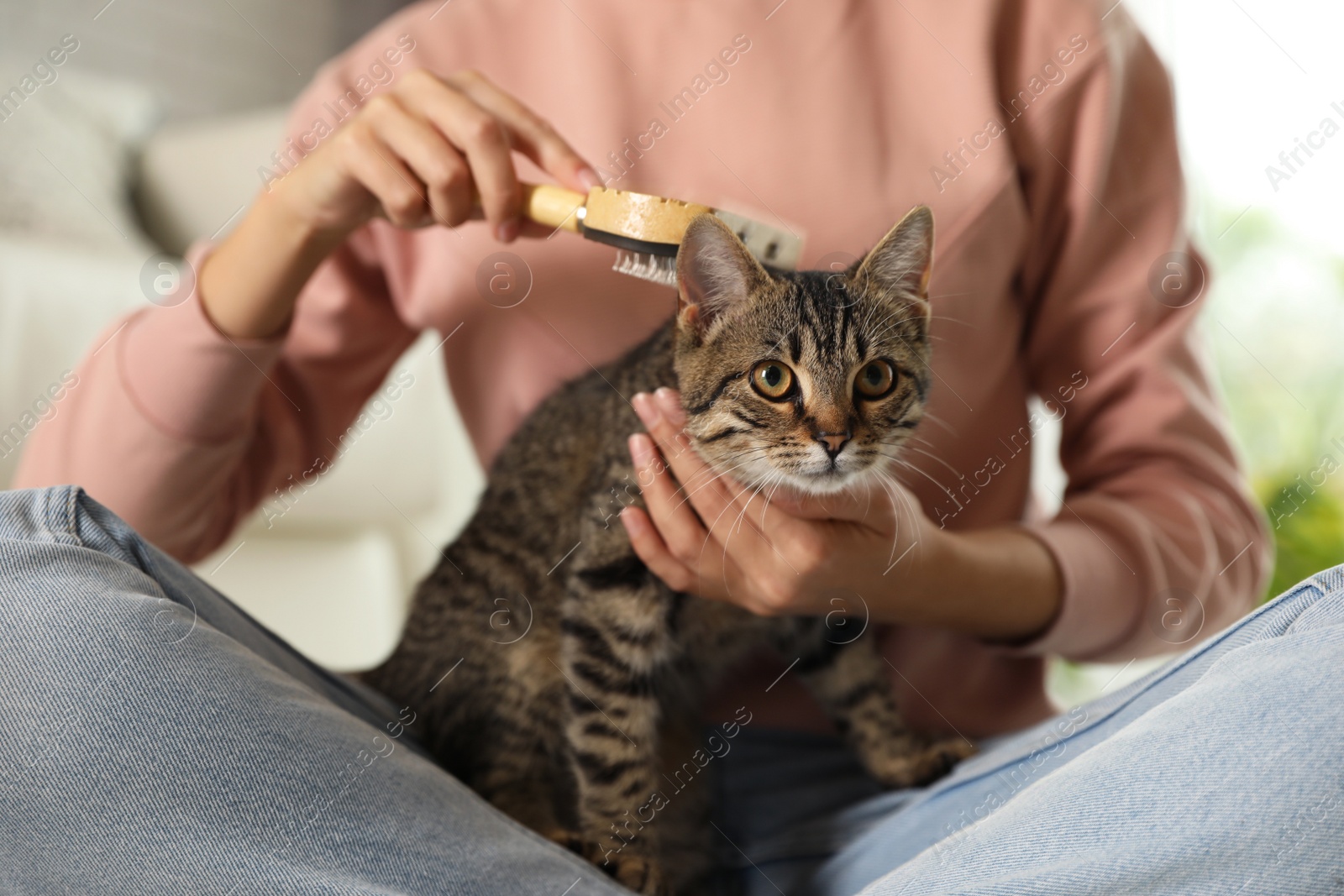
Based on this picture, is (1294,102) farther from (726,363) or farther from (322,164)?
(322,164)

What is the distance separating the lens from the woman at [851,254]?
1167mm

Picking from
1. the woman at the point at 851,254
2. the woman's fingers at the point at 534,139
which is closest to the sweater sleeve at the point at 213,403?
the woman at the point at 851,254

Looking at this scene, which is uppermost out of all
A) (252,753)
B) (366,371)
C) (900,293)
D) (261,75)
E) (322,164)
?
(261,75)

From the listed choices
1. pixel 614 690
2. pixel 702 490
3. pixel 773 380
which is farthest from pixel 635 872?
pixel 773 380

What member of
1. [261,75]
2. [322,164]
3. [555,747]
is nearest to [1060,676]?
[555,747]

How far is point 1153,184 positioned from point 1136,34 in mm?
219

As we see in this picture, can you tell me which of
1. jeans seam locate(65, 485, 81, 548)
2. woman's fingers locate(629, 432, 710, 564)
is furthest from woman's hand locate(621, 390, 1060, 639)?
jeans seam locate(65, 485, 81, 548)

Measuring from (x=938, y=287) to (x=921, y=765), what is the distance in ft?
1.94

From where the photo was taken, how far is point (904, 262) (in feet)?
3.32

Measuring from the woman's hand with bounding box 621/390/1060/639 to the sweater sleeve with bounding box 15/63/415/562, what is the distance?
60cm

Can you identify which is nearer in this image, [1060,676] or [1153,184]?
[1153,184]

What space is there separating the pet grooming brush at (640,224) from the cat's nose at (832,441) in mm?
215

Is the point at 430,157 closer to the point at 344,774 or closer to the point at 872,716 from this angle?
the point at 344,774

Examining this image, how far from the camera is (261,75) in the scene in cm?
311
